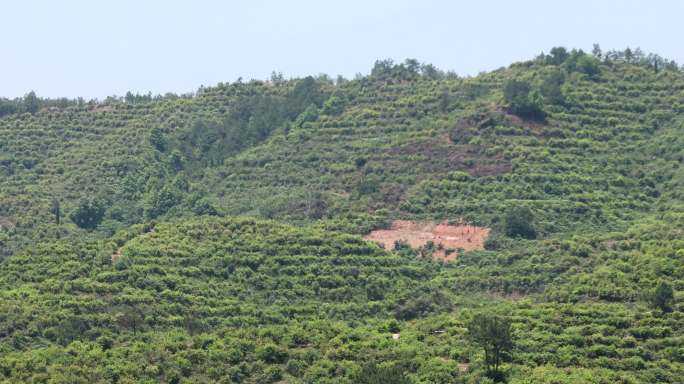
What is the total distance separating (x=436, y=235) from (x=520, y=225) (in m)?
5.85

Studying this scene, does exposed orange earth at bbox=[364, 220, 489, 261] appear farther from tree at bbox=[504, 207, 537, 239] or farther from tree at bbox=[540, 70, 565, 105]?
tree at bbox=[540, 70, 565, 105]

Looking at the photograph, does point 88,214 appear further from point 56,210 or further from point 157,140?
point 157,140

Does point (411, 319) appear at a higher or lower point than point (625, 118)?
lower

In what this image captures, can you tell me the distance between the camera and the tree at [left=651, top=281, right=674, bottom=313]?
70.5 meters

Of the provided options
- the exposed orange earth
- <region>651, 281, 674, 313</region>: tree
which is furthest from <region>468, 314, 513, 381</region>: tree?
the exposed orange earth

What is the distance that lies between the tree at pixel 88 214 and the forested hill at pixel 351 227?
6.0 inches

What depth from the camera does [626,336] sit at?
224 ft

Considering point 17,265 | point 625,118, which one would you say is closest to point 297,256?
point 17,265

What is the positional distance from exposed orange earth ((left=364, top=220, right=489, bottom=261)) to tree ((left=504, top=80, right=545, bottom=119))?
17.0 meters

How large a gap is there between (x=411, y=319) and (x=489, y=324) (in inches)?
532

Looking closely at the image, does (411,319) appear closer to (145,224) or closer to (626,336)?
(626,336)

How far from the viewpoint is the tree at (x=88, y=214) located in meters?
101

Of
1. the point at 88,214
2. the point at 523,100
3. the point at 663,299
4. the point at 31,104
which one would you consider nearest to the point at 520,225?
the point at 663,299

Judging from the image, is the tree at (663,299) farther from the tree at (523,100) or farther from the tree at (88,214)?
the tree at (88,214)
